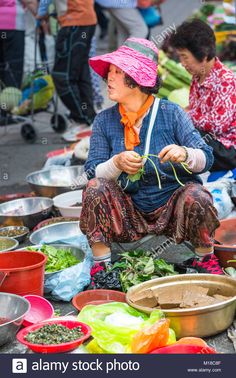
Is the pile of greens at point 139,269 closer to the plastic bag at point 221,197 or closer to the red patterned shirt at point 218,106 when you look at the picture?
the plastic bag at point 221,197

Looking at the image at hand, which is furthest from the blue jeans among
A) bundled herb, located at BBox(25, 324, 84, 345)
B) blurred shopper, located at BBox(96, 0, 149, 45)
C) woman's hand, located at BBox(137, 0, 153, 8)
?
bundled herb, located at BBox(25, 324, 84, 345)

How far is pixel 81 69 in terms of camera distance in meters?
7.49

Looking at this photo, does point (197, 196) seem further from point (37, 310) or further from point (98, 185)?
point (37, 310)

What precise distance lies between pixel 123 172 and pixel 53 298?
31.1 inches

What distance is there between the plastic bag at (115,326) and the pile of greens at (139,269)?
0.39 metres

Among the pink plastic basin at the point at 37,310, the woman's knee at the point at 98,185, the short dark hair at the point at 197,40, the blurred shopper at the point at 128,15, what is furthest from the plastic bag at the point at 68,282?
the blurred shopper at the point at 128,15

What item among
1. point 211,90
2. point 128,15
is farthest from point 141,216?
point 128,15

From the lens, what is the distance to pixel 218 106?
5.03m

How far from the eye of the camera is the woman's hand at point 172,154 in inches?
151

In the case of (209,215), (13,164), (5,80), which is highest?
(209,215)

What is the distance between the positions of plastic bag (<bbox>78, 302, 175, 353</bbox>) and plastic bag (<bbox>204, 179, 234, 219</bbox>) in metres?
1.55

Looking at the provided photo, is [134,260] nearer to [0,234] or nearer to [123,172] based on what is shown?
[123,172]

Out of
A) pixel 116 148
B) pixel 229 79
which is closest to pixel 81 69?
pixel 229 79

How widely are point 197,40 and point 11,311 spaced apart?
2289 millimetres
